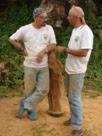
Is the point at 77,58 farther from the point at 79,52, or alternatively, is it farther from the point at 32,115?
the point at 32,115

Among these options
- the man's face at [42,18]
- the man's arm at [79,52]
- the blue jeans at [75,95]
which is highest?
the man's face at [42,18]

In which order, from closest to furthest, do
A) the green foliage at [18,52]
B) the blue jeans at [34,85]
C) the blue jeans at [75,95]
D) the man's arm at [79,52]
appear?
the man's arm at [79,52], the blue jeans at [75,95], the blue jeans at [34,85], the green foliage at [18,52]

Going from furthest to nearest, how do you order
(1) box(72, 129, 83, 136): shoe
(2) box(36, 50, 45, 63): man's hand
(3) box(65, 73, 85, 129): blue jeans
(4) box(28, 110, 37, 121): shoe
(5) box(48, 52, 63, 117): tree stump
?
1. (4) box(28, 110, 37, 121): shoe
2. (5) box(48, 52, 63, 117): tree stump
3. (2) box(36, 50, 45, 63): man's hand
4. (1) box(72, 129, 83, 136): shoe
5. (3) box(65, 73, 85, 129): blue jeans

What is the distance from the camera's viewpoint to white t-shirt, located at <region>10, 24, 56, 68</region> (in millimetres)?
6797

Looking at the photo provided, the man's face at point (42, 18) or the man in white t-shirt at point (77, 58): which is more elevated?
the man's face at point (42, 18)

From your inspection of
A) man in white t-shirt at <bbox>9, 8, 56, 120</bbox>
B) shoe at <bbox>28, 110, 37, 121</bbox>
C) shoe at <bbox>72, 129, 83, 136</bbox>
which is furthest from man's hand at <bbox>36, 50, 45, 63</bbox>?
Result: shoe at <bbox>72, 129, 83, 136</bbox>

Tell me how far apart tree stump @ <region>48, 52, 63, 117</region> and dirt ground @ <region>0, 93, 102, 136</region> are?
123mm

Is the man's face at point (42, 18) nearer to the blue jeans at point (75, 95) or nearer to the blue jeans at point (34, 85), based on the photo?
the blue jeans at point (34, 85)

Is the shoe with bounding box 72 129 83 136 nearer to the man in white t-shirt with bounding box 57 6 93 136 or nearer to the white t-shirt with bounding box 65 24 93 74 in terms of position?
the man in white t-shirt with bounding box 57 6 93 136

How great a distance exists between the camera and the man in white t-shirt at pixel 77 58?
6188 mm

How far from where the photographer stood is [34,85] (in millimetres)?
7055

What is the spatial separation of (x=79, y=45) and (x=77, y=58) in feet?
0.65

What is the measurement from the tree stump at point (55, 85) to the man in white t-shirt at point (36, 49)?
0.40 ft

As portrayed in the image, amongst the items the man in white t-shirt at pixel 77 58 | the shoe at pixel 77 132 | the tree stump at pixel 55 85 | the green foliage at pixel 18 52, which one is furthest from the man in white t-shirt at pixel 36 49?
the green foliage at pixel 18 52
